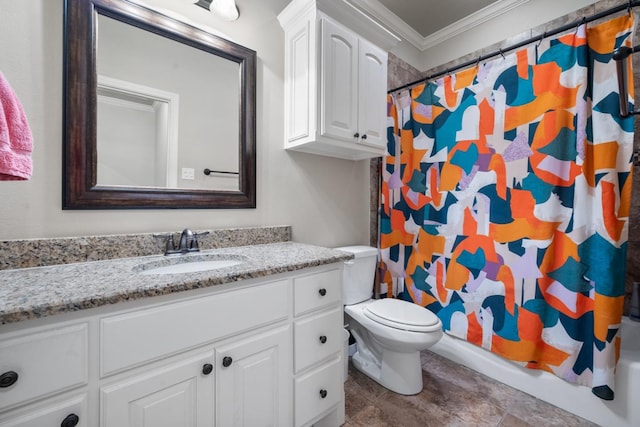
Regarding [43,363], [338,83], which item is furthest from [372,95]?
[43,363]

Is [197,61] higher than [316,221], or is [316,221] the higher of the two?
[197,61]

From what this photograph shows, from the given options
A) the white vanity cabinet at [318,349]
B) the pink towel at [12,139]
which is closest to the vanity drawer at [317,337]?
the white vanity cabinet at [318,349]

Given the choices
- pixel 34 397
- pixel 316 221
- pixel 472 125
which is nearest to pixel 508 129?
pixel 472 125

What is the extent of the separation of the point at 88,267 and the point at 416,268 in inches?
78.3

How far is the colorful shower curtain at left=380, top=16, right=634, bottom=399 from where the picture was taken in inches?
51.9

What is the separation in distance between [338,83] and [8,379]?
5.56ft

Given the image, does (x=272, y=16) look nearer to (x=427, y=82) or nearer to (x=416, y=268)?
(x=427, y=82)

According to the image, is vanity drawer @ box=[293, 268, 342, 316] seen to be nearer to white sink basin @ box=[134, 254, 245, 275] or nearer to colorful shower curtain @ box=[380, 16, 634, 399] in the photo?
white sink basin @ box=[134, 254, 245, 275]

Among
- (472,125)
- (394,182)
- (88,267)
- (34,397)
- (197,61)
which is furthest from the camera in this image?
(394,182)

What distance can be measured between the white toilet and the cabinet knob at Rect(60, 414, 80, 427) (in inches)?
49.6

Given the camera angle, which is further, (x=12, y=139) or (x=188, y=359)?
(x=188, y=359)

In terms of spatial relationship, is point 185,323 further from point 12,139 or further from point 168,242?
point 12,139

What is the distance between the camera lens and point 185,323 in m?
0.85

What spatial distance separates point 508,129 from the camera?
1.66 metres
